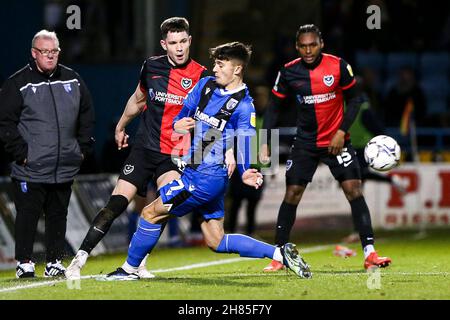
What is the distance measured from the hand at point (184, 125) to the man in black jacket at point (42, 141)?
2.28m

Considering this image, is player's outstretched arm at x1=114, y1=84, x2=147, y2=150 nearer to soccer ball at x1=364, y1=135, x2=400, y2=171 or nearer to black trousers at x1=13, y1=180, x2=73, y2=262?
black trousers at x1=13, y1=180, x2=73, y2=262

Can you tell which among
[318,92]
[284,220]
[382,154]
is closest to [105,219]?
[284,220]

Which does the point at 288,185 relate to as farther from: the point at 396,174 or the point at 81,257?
the point at 396,174

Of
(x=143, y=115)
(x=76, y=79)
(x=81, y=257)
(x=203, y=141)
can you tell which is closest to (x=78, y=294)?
(x=81, y=257)

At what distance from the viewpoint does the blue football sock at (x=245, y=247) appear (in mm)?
9531

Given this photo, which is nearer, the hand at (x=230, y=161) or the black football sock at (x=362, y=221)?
the hand at (x=230, y=161)

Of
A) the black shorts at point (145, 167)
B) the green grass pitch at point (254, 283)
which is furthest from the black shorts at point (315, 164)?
the black shorts at point (145, 167)

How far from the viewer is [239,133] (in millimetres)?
9344

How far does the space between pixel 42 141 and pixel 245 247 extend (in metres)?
2.65

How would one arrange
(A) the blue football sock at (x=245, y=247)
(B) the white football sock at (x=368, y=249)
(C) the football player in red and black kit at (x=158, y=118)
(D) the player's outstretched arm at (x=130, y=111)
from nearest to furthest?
(A) the blue football sock at (x=245, y=247), (C) the football player in red and black kit at (x=158, y=118), (D) the player's outstretched arm at (x=130, y=111), (B) the white football sock at (x=368, y=249)

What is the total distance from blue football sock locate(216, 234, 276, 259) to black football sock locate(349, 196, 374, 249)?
6.45ft

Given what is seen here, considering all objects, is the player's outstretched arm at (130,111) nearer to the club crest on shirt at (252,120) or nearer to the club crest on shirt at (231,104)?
the club crest on shirt at (231,104)

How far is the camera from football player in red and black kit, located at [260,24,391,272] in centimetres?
1130
